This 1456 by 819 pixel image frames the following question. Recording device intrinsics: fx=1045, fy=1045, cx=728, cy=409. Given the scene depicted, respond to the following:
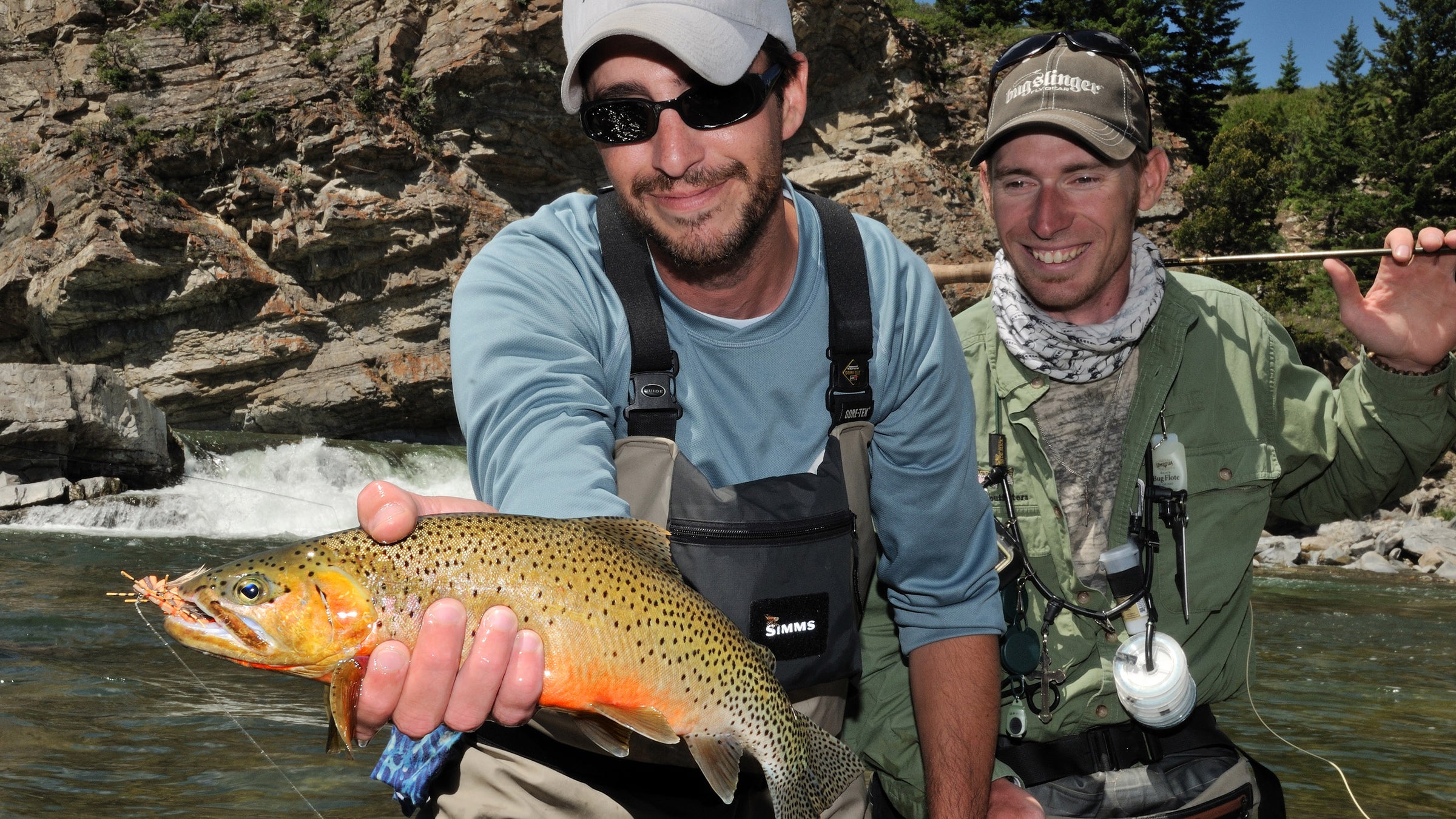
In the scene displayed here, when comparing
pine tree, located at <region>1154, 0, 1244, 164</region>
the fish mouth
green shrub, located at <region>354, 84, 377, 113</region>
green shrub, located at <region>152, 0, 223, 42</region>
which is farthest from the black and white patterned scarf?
pine tree, located at <region>1154, 0, 1244, 164</region>

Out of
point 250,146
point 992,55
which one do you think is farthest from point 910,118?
point 250,146

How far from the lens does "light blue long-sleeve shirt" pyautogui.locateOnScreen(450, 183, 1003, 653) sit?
2.22 meters

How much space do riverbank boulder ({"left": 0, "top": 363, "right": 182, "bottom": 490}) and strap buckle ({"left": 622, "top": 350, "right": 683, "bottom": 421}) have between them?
1941 centimetres

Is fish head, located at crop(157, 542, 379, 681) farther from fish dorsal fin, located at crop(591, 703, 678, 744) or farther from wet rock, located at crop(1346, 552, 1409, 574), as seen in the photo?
wet rock, located at crop(1346, 552, 1409, 574)

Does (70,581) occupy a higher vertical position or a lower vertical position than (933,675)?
lower

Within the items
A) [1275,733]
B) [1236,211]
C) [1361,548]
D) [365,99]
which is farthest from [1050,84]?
[1236,211]

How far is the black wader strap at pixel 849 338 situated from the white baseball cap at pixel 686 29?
1.81 ft

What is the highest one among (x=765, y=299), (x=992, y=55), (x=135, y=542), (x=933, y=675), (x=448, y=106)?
(x=992, y=55)

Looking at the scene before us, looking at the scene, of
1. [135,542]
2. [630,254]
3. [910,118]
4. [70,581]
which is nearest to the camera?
[630,254]

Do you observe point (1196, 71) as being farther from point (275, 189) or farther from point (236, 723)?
point (236, 723)

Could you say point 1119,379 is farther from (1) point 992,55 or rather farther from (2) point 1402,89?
(2) point 1402,89

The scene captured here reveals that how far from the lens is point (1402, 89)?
4422 cm

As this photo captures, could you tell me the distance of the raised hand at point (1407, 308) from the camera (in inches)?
141

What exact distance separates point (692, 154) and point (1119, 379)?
214 centimetres
